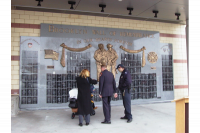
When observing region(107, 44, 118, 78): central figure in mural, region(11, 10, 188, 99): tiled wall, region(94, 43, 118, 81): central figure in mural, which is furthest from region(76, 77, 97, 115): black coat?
region(11, 10, 188, 99): tiled wall

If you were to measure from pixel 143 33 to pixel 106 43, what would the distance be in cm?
192

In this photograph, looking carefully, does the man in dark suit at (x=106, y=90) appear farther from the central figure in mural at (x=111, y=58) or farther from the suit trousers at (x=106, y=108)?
the central figure in mural at (x=111, y=58)

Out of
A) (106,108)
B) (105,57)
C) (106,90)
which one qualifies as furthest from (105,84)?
(105,57)

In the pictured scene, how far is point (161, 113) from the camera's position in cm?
653

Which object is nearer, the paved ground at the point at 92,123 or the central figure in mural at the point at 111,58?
the paved ground at the point at 92,123

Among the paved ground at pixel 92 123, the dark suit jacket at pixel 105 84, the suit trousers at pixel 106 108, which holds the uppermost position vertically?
the dark suit jacket at pixel 105 84

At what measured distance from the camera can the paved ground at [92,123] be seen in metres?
4.68

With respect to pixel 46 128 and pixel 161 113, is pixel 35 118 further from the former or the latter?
pixel 161 113

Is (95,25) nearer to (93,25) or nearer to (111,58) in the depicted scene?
(93,25)

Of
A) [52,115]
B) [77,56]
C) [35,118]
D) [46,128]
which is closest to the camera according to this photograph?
[46,128]

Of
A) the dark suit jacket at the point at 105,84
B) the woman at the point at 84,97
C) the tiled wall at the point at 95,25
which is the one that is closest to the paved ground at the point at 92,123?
the woman at the point at 84,97

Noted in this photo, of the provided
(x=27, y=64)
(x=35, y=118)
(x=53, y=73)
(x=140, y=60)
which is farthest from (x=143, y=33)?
(x=35, y=118)

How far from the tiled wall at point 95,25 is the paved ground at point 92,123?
1.79 meters

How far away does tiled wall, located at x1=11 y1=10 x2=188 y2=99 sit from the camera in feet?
23.4
